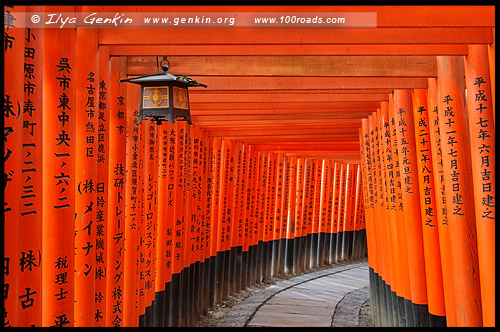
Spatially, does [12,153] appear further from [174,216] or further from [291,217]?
[291,217]

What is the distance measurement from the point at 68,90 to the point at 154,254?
13.1ft

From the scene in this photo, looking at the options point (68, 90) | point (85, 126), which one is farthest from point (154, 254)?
point (68, 90)

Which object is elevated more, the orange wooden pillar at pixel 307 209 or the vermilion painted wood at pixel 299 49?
the vermilion painted wood at pixel 299 49

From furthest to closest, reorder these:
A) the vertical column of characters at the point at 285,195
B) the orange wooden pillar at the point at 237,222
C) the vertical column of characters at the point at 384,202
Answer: the vertical column of characters at the point at 285,195
the orange wooden pillar at the point at 237,222
the vertical column of characters at the point at 384,202

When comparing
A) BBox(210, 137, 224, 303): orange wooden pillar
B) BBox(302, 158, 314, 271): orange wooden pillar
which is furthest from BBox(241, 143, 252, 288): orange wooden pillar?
BBox(302, 158, 314, 271): orange wooden pillar

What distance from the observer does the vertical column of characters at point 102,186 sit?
4.61 meters

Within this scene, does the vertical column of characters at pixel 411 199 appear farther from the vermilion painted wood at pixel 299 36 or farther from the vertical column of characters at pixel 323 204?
the vertical column of characters at pixel 323 204

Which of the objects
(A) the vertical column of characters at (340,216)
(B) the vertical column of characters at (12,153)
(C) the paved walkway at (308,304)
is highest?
(B) the vertical column of characters at (12,153)

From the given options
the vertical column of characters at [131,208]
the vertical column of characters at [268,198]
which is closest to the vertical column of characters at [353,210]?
the vertical column of characters at [268,198]

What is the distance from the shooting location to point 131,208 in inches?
233

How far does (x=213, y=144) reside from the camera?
11.0 m

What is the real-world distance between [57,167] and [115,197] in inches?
60.5

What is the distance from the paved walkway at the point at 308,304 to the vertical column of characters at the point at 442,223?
4528mm

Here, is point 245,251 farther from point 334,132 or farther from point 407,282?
point 407,282
